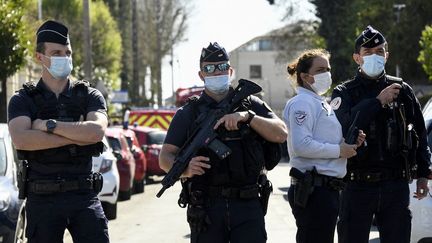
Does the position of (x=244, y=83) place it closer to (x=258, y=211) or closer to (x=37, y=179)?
(x=258, y=211)

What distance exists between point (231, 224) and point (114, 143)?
46.2 feet

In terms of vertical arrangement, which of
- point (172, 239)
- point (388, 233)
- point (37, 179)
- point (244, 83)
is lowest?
point (172, 239)

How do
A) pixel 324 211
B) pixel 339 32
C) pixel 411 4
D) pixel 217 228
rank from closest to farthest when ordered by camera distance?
pixel 217 228 < pixel 324 211 < pixel 411 4 < pixel 339 32

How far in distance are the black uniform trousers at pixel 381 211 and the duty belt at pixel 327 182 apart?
1.24 feet

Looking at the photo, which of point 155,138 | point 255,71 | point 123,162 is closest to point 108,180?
point 123,162

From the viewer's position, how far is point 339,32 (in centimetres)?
4728

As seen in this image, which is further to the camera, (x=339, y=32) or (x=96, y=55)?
(x=96, y=55)

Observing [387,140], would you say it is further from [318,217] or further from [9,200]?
[9,200]

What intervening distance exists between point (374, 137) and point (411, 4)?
3203 centimetres

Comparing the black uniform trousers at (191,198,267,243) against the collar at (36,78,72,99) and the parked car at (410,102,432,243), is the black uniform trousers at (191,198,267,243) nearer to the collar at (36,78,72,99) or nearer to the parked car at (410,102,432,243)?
the collar at (36,78,72,99)

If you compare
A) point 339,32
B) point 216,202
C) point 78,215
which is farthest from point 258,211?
point 339,32

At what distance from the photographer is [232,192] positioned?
6.05 m

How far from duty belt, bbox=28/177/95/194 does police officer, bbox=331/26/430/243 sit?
6.62ft

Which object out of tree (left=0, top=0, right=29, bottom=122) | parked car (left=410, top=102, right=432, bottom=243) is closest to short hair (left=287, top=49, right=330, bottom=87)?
parked car (left=410, top=102, right=432, bottom=243)
